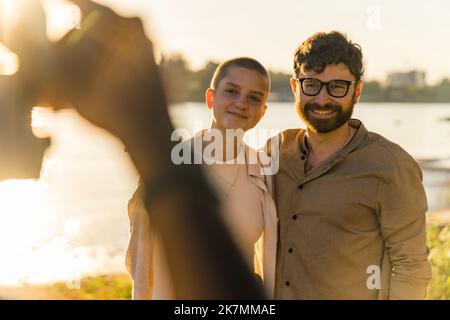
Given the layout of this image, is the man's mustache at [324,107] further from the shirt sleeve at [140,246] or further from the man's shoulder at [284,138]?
the shirt sleeve at [140,246]

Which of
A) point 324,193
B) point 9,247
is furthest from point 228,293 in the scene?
point 9,247

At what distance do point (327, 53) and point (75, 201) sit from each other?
17.8 ft

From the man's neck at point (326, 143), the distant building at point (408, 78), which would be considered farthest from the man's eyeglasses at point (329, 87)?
the distant building at point (408, 78)

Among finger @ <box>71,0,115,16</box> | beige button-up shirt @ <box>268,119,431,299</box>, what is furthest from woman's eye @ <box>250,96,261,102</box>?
finger @ <box>71,0,115,16</box>

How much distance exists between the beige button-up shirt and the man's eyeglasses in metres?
0.14

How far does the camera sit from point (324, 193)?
1.88 metres

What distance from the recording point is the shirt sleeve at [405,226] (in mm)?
1831

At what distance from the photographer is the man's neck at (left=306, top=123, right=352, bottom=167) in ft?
6.40

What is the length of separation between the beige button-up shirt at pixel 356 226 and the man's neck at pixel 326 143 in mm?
38

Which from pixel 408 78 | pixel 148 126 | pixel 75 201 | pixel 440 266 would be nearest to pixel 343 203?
pixel 148 126

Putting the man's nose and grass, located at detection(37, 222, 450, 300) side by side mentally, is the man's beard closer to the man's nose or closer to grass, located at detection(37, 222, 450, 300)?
the man's nose

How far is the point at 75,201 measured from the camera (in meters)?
6.89
